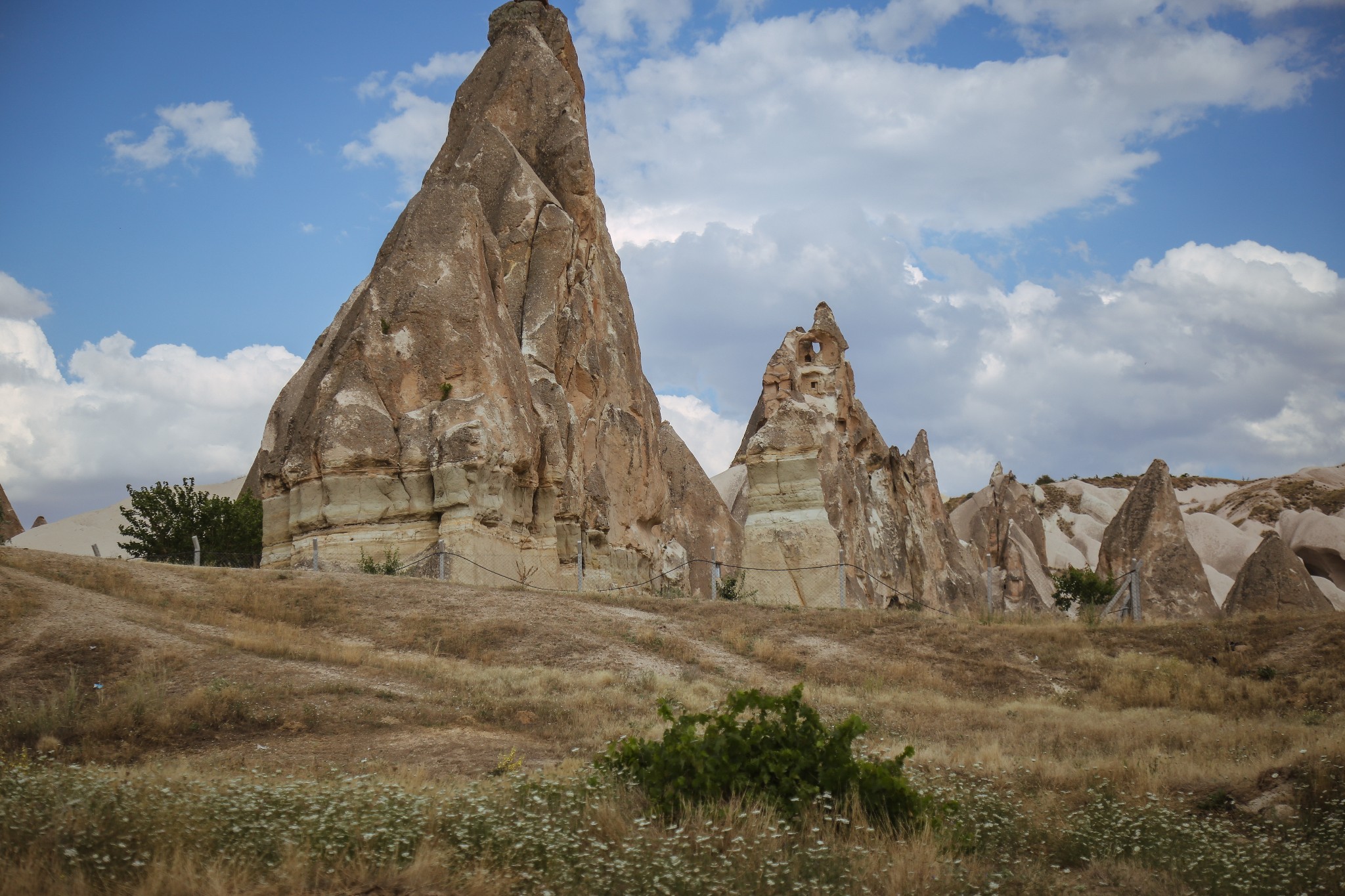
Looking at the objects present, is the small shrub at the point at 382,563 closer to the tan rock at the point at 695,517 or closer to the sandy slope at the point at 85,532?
the tan rock at the point at 695,517

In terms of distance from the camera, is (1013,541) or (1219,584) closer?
(1219,584)

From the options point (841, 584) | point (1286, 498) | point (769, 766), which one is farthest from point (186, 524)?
point (1286, 498)

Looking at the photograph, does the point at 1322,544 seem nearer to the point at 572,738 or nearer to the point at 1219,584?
the point at 1219,584

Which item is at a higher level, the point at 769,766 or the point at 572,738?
the point at 769,766

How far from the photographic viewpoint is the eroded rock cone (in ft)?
88.8

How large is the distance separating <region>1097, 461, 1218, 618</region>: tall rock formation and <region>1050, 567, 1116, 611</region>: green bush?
1208mm

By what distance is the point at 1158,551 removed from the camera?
36312mm

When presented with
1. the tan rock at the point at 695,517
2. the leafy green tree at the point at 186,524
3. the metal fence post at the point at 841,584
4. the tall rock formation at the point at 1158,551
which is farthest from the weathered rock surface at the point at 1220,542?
the leafy green tree at the point at 186,524

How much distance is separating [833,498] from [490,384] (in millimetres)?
19681

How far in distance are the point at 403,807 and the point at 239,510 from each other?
28.8 m

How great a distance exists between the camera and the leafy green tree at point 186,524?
103ft

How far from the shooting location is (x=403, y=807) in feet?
21.1

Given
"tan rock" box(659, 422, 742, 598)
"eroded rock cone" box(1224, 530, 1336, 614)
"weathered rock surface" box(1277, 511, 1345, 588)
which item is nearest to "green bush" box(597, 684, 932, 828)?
"eroded rock cone" box(1224, 530, 1336, 614)

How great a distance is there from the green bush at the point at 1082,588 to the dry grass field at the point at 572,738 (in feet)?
80.3
